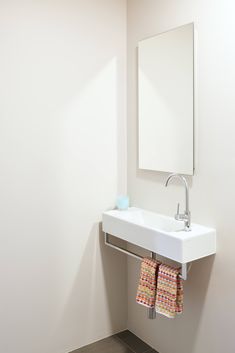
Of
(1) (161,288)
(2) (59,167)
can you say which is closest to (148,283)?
(1) (161,288)

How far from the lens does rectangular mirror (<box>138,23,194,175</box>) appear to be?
1.95 m

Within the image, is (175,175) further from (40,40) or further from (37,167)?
(40,40)

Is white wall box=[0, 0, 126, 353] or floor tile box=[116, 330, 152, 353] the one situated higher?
white wall box=[0, 0, 126, 353]

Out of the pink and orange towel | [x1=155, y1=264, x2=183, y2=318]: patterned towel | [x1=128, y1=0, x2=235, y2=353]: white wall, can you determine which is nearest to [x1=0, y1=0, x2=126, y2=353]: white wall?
[x1=128, y1=0, x2=235, y2=353]: white wall

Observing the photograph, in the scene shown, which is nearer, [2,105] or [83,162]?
[2,105]

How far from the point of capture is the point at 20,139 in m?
2.02

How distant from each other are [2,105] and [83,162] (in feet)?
2.01

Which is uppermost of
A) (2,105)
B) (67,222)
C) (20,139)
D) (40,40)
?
(40,40)

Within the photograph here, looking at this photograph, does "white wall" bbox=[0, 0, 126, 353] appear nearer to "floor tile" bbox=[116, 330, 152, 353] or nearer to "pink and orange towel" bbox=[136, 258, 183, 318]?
"floor tile" bbox=[116, 330, 152, 353]

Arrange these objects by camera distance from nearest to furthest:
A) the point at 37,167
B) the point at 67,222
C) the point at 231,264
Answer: the point at 231,264 → the point at 37,167 → the point at 67,222

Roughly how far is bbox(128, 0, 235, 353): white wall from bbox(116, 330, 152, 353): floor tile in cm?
20

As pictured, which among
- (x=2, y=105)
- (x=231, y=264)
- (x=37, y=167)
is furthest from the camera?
(x=37, y=167)

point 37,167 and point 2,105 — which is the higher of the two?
point 2,105

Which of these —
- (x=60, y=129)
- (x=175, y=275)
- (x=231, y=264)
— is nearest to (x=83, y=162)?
(x=60, y=129)
